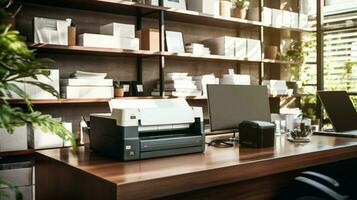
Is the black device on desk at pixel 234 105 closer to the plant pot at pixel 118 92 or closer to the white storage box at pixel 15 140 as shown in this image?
the plant pot at pixel 118 92

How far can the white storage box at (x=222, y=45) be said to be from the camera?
155 inches

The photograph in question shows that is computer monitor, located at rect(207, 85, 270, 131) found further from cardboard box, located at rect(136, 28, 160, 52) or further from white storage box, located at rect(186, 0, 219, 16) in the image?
white storage box, located at rect(186, 0, 219, 16)

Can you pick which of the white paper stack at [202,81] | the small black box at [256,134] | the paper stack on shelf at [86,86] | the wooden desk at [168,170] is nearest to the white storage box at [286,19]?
the white paper stack at [202,81]

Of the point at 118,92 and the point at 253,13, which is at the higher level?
the point at 253,13

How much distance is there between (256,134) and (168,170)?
32.3 inches

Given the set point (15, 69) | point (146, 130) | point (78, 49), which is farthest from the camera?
point (78, 49)

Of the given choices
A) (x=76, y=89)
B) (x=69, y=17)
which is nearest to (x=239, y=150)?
(x=76, y=89)

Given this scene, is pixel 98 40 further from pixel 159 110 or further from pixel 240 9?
pixel 240 9

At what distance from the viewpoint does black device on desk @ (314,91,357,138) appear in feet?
8.83

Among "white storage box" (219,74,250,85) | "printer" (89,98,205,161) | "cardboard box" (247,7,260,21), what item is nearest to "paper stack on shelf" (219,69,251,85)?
"white storage box" (219,74,250,85)

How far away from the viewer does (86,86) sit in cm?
303

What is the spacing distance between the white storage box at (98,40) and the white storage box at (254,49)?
1684 mm

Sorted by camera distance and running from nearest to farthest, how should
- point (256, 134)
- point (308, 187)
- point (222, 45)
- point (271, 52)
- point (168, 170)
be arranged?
point (168, 170) < point (308, 187) < point (256, 134) < point (222, 45) < point (271, 52)

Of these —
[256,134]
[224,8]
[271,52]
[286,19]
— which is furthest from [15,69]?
[286,19]
